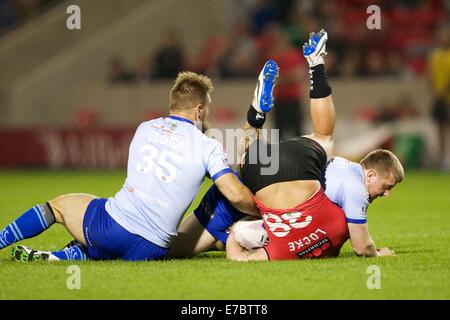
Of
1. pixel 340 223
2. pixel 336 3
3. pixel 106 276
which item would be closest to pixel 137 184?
pixel 106 276

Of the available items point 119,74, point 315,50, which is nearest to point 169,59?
point 119,74

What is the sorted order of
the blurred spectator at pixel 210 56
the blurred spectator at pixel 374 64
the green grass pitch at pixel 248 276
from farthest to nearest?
the blurred spectator at pixel 210 56 < the blurred spectator at pixel 374 64 < the green grass pitch at pixel 248 276

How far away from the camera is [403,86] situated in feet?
69.6

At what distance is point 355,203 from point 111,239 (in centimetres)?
200

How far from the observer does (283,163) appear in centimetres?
772

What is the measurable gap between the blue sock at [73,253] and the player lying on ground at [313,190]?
0.80 m

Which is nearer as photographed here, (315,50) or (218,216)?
(218,216)

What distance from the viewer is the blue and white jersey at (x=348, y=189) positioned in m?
7.70

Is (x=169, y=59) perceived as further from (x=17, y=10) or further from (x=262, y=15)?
(x=17, y=10)

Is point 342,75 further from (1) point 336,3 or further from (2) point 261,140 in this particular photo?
(2) point 261,140

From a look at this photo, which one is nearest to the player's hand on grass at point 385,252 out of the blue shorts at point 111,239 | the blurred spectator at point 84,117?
the blue shorts at point 111,239

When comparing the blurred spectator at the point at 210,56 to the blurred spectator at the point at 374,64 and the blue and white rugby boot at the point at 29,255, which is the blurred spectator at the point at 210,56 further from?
the blue and white rugby boot at the point at 29,255

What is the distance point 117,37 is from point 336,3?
5524 millimetres

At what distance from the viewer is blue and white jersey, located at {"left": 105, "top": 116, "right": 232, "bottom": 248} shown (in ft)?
25.0
